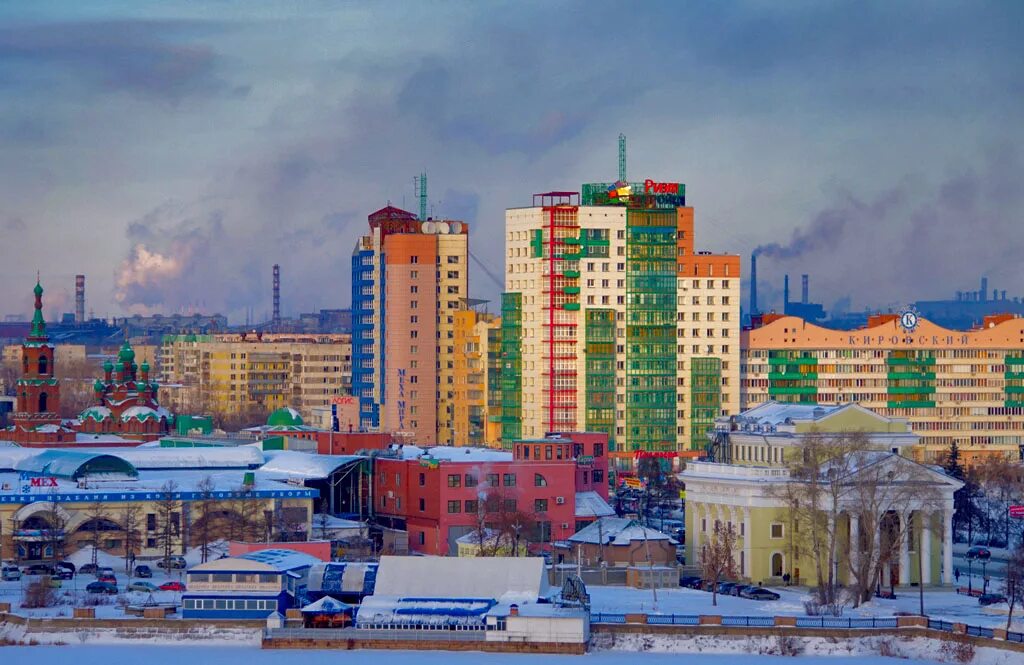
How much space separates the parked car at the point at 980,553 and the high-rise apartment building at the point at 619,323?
1697 inches

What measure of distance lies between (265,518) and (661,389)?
165ft

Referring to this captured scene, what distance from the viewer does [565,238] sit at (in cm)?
13300

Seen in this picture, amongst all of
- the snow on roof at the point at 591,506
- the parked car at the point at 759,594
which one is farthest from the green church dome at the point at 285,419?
the parked car at the point at 759,594

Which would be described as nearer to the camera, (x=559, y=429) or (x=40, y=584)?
(x=40, y=584)

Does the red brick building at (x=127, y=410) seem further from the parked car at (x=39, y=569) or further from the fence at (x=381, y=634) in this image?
the fence at (x=381, y=634)

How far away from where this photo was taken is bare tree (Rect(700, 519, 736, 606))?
79000 mm

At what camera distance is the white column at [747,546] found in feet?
272

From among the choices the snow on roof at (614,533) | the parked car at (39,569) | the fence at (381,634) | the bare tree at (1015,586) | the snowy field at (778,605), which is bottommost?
the fence at (381,634)

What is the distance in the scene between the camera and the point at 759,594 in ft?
258

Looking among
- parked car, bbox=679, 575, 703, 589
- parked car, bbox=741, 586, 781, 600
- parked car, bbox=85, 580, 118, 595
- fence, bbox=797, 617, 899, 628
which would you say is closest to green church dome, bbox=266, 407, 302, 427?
parked car, bbox=679, 575, 703, 589

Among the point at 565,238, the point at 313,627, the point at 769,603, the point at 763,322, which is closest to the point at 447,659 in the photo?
the point at 313,627

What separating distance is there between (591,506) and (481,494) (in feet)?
17.9

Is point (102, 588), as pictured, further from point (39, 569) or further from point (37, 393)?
point (37, 393)

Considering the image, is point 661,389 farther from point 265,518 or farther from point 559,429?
point 265,518
